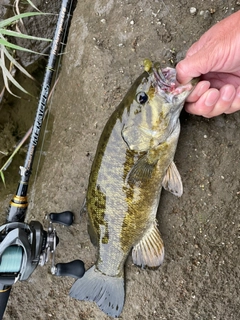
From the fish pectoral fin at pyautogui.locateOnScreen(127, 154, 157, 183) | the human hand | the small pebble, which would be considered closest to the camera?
the human hand

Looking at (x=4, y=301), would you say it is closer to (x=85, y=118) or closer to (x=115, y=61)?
(x=85, y=118)

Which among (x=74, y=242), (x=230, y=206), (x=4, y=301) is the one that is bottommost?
(x=4, y=301)

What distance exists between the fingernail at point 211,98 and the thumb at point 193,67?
15 centimetres

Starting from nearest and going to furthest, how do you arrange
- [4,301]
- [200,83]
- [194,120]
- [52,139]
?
1. [200,83]
2. [4,301]
3. [194,120]
4. [52,139]

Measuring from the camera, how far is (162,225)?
3006 millimetres

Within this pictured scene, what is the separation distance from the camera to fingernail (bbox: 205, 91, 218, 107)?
2420 mm

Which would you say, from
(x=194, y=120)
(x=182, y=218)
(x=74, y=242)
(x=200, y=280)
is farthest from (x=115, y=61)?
(x=200, y=280)

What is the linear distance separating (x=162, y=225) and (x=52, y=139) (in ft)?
4.15

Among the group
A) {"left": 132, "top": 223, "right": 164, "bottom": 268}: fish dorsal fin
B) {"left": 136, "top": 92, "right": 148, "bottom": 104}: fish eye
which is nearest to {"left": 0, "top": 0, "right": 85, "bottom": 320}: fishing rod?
{"left": 132, "top": 223, "right": 164, "bottom": 268}: fish dorsal fin

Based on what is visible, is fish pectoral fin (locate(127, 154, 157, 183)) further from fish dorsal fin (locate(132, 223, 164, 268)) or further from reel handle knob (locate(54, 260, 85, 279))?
reel handle knob (locate(54, 260, 85, 279))

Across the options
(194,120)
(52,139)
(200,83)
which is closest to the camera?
(200,83)

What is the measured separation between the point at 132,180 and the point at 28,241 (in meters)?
0.80

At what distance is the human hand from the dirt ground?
30 cm

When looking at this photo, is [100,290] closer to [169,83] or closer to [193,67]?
[169,83]
